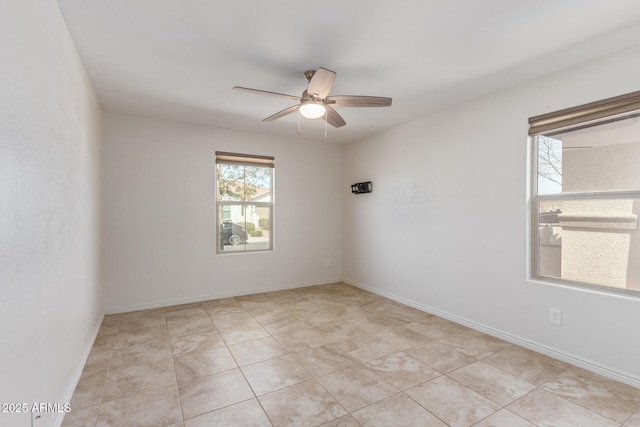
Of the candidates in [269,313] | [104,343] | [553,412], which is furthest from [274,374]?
[553,412]

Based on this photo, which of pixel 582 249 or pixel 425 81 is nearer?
pixel 582 249

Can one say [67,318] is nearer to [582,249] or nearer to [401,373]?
[401,373]

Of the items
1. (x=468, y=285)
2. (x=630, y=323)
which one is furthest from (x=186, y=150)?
(x=630, y=323)

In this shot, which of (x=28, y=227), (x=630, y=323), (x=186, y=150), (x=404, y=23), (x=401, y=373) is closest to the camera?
(x=28, y=227)

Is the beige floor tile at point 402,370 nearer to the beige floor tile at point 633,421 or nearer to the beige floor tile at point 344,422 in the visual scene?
the beige floor tile at point 344,422

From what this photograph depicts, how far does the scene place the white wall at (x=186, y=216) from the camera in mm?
3648

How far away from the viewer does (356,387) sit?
2.12 m

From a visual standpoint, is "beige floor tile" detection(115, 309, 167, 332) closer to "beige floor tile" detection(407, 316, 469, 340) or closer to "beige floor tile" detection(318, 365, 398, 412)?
"beige floor tile" detection(318, 365, 398, 412)

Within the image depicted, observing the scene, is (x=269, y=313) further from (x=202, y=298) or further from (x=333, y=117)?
(x=333, y=117)

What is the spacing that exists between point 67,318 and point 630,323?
3782 mm

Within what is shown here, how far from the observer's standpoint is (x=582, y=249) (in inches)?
97.8

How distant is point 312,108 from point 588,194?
2.30 metres

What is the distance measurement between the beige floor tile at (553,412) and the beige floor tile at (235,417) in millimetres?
1521

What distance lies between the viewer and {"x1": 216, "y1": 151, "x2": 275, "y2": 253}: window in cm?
434
